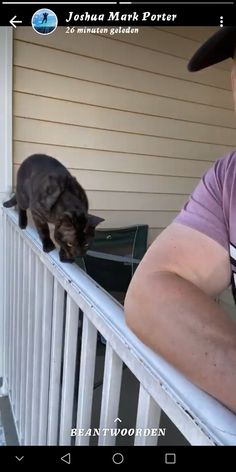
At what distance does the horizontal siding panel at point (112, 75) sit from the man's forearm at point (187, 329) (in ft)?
5.50

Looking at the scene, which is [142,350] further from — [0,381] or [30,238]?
[0,381]

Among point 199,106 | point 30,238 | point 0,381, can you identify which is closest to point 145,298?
point 30,238

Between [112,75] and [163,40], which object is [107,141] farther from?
[163,40]

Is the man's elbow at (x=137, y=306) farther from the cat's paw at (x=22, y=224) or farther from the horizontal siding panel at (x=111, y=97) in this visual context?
the horizontal siding panel at (x=111, y=97)

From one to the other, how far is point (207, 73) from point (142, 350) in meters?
2.47

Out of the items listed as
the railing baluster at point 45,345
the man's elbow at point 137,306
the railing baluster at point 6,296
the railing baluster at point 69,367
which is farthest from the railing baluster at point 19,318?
the man's elbow at point 137,306

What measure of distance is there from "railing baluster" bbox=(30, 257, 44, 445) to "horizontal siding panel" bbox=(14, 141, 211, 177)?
2.97 feet

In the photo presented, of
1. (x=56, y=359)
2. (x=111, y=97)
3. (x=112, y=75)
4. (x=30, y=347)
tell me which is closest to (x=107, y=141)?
(x=111, y=97)

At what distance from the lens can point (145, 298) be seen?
0.58m

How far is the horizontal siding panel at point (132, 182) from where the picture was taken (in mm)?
2236

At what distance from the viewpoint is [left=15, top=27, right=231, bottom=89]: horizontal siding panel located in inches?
74.2

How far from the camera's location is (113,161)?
2.29 metres

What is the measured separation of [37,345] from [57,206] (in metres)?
0.62
